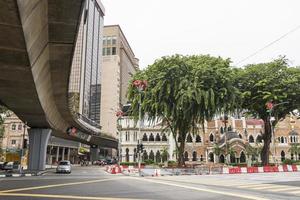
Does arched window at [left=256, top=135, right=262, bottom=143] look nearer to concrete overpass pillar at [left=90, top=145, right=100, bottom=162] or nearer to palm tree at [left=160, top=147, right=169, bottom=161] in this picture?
palm tree at [left=160, top=147, right=169, bottom=161]

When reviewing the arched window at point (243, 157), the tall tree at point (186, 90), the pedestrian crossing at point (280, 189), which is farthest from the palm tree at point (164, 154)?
the pedestrian crossing at point (280, 189)

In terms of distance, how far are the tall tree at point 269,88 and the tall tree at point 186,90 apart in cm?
660

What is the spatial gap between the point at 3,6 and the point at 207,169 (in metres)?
33.7

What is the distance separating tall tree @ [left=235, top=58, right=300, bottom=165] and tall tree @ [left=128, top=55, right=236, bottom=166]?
6596 millimetres

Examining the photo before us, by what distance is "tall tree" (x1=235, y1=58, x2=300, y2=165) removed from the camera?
44188 mm

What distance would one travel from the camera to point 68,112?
106 ft

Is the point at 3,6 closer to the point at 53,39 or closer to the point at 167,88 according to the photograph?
the point at 53,39

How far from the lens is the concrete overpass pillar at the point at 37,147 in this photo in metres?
39.2

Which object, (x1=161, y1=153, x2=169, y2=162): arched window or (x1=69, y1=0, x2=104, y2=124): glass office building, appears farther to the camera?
(x1=69, y1=0, x2=104, y2=124): glass office building

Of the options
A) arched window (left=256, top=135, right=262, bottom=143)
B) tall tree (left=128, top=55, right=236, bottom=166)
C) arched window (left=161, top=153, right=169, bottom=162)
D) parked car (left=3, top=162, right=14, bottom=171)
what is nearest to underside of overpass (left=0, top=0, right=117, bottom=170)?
tall tree (left=128, top=55, right=236, bottom=166)

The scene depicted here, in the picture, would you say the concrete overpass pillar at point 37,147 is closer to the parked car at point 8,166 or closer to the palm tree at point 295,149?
the parked car at point 8,166

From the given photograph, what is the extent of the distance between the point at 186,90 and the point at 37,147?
1932 cm

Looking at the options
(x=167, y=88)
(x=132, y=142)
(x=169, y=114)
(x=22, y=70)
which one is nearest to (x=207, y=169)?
(x=169, y=114)

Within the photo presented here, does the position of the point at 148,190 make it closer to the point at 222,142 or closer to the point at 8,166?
the point at 8,166
